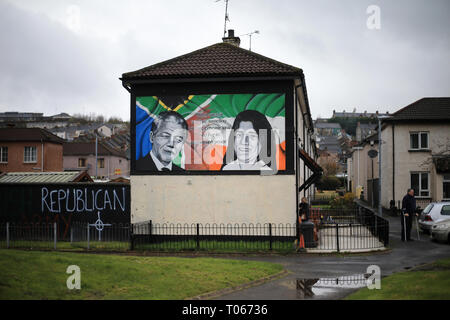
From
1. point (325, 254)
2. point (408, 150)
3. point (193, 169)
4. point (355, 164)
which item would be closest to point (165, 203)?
point (193, 169)

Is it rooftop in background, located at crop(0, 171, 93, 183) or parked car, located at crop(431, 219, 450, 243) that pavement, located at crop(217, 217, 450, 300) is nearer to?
parked car, located at crop(431, 219, 450, 243)

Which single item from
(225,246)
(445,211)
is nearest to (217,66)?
(225,246)

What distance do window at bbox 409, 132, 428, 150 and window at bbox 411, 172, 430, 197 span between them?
6.45 ft

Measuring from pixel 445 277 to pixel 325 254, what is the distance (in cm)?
645

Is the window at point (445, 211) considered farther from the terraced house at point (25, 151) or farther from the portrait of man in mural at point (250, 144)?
the terraced house at point (25, 151)

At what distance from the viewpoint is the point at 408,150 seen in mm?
35531

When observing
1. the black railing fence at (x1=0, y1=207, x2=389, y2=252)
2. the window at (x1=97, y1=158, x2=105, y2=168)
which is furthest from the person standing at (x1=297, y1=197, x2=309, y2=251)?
the window at (x1=97, y1=158, x2=105, y2=168)

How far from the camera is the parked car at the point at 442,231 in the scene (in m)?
19.7

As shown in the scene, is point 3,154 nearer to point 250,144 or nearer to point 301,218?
point 250,144

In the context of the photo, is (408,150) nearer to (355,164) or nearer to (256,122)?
(256,122)

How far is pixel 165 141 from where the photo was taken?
19.9 metres

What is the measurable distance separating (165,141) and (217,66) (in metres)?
3.81

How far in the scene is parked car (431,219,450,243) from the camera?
1973 cm

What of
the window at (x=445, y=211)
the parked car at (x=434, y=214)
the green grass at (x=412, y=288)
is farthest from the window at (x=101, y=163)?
the green grass at (x=412, y=288)
